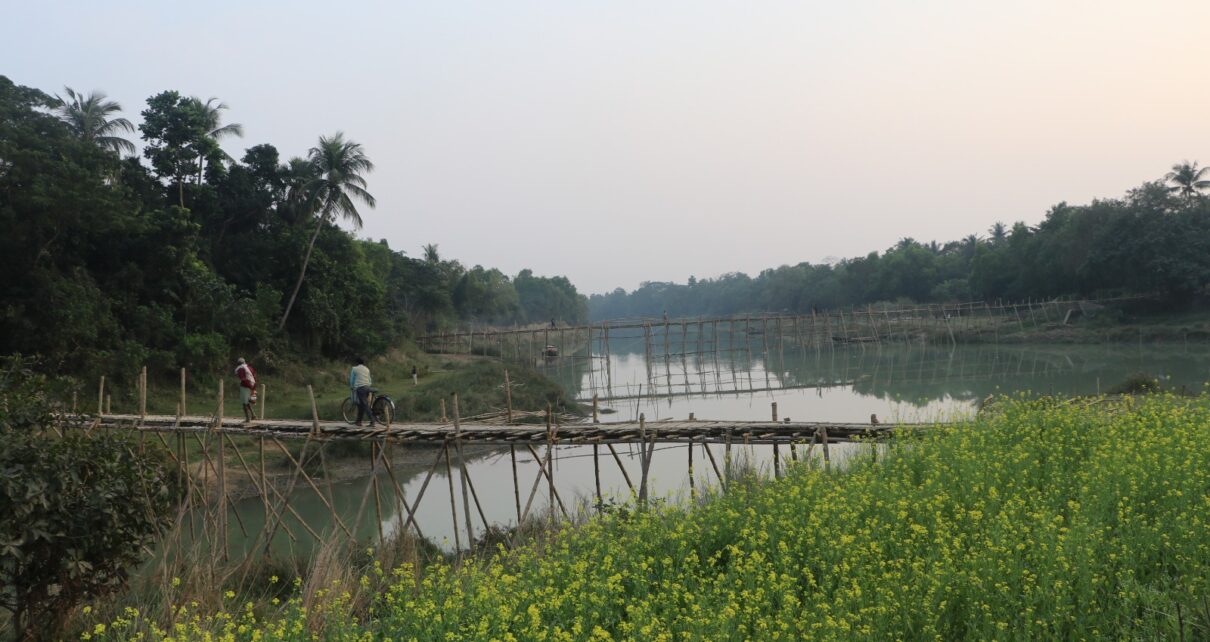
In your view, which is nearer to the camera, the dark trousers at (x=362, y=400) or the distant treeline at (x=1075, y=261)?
the dark trousers at (x=362, y=400)

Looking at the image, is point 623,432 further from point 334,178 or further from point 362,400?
point 334,178

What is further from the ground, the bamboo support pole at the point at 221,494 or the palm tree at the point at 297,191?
the palm tree at the point at 297,191

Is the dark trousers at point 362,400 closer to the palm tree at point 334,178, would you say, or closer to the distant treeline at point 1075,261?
the palm tree at point 334,178

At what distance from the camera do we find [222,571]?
34.3ft

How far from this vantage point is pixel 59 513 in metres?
7.00

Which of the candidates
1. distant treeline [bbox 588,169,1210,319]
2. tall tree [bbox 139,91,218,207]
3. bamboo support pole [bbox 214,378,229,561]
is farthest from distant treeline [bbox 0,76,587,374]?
distant treeline [bbox 588,169,1210,319]

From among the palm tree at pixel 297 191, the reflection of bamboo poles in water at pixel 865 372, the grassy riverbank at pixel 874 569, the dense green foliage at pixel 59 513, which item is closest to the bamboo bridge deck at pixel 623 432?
the grassy riverbank at pixel 874 569

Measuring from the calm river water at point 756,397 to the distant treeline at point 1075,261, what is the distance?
5224mm

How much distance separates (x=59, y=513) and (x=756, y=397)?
25511 millimetres

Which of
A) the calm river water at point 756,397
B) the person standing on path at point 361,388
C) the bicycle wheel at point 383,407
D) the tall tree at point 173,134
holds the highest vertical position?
the tall tree at point 173,134

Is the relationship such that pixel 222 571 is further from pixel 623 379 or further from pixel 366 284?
pixel 623 379

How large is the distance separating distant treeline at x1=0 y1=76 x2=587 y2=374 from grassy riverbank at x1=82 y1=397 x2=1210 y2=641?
15245 millimetres

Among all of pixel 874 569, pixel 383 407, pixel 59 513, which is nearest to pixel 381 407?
pixel 383 407

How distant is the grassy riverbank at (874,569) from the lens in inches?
213
